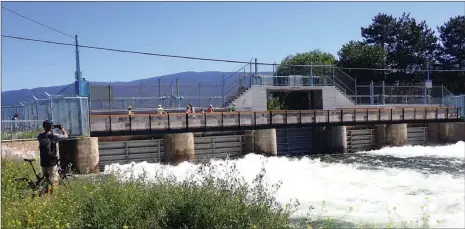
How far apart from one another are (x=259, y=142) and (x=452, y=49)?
45.7 metres

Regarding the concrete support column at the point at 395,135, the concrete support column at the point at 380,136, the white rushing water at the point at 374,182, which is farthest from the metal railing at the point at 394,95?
the white rushing water at the point at 374,182

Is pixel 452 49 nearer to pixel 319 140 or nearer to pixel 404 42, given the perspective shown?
pixel 404 42

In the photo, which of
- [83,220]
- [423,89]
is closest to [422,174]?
[83,220]

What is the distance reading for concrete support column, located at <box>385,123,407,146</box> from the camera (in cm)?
4222

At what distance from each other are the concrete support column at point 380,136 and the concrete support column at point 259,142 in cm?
1190

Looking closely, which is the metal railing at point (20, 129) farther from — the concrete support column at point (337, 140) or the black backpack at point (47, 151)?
the concrete support column at point (337, 140)

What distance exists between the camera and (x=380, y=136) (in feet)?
140

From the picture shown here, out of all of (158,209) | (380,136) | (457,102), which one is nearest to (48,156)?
(158,209)

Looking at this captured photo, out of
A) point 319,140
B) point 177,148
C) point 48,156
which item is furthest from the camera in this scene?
point 319,140

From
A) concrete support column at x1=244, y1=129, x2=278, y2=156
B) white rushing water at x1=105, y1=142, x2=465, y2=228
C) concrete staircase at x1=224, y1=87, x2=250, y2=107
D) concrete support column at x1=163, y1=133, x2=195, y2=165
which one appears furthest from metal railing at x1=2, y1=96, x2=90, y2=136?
concrete staircase at x1=224, y1=87, x2=250, y2=107

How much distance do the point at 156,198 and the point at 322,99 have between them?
40.4 meters

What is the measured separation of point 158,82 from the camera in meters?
39.2

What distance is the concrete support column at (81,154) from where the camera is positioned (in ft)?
83.5

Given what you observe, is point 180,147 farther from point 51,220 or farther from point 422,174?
point 51,220
